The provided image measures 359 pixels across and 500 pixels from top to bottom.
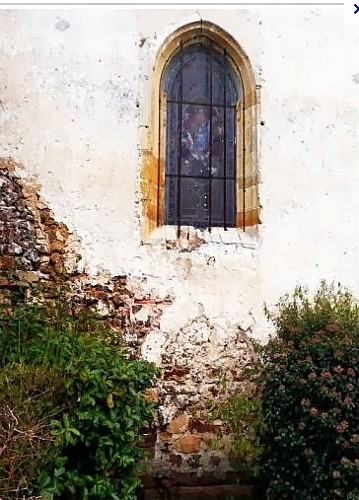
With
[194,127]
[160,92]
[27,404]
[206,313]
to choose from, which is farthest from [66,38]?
[27,404]

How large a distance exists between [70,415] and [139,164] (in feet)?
8.07

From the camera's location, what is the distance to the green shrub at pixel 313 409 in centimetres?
480

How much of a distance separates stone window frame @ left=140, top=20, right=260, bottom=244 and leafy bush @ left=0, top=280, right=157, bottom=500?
1583 millimetres

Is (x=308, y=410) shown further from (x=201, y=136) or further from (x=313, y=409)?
(x=201, y=136)

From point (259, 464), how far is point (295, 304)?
4.36 ft

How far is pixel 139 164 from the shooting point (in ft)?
19.6

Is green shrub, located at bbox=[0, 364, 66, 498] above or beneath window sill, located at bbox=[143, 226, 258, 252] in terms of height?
beneath

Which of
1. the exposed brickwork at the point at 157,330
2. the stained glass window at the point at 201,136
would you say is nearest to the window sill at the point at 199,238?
the stained glass window at the point at 201,136

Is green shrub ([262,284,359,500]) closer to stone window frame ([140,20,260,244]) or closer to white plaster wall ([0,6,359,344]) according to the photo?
white plaster wall ([0,6,359,344])

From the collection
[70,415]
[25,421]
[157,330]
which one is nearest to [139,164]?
[157,330]

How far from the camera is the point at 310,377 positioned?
4906 mm

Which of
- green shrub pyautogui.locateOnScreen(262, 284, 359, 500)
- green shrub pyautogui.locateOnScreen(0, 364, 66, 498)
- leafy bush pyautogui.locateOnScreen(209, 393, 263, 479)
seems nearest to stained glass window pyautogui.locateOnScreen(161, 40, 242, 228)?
green shrub pyautogui.locateOnScreen(262, 284, 359, 500)

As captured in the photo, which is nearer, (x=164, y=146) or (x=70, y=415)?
(x=70, y=415)

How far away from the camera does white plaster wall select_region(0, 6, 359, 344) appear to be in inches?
230
